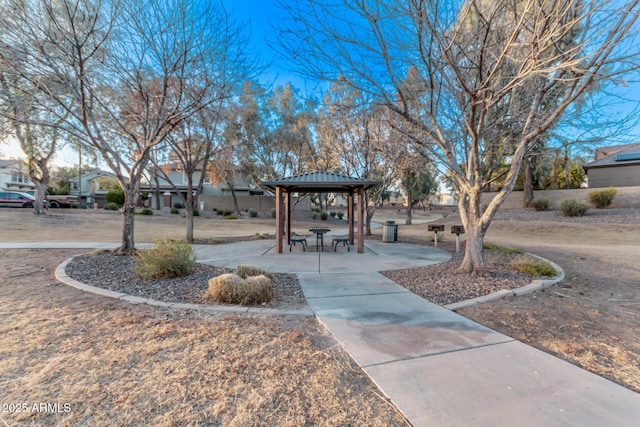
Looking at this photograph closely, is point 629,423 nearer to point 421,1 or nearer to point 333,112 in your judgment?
point 421,1

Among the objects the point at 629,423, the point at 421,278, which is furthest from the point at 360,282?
the point at 629,423

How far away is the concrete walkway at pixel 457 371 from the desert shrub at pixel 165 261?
2.85 m

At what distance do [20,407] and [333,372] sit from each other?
7.54ft

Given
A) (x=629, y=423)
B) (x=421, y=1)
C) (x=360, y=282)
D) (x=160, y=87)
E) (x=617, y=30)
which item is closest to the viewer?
(x=629, y=423)

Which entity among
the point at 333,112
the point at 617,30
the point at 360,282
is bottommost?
the point at 360,282

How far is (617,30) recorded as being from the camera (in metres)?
4.11

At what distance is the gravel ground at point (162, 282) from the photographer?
15.7ft

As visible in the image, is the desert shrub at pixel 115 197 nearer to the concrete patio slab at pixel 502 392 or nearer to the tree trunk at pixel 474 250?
the tree trunk at pixel 474 250

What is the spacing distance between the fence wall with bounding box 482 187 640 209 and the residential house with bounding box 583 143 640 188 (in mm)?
3204

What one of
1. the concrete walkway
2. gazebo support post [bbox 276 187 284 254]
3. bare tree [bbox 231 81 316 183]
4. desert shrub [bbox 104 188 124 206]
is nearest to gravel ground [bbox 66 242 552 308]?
the concrete walkway

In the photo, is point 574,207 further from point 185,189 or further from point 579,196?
point 185,189

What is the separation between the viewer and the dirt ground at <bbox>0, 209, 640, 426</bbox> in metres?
2.15

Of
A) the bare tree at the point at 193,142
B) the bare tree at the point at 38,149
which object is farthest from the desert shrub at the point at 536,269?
the bare tree at the point at 38,149

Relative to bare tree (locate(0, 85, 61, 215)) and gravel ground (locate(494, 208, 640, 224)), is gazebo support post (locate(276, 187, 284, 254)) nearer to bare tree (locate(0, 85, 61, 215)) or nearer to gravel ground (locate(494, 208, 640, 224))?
bare tree (locate(0, 85, 61, 215))
